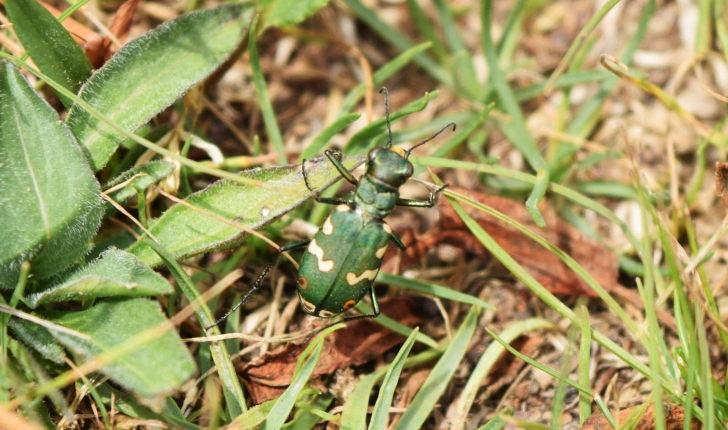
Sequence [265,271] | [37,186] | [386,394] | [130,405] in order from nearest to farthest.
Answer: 1. [37,186]
2. [130,405]
3. [386,394]
4. [265,271]

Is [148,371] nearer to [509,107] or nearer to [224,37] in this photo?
[224,37]

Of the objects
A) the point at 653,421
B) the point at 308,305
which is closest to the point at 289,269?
the point at 308,305

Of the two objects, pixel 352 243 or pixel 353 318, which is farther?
pixel 353 318

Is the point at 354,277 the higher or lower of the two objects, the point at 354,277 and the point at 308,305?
Result: the higher

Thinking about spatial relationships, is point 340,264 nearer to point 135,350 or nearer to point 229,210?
point 229,210

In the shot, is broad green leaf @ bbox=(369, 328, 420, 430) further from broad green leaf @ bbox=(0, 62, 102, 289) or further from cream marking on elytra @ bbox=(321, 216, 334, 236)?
broad green leaf @ bbox=(0, 62, 102, 289)

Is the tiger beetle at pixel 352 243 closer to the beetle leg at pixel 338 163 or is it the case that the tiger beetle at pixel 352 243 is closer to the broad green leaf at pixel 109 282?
the beetle leg at pixel 338 163
